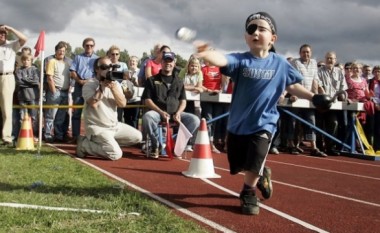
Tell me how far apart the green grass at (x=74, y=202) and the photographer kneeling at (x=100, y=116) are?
3.83 feet

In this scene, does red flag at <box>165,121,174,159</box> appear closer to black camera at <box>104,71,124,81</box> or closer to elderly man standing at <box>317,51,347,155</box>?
black camera at <box>104,71,124,81</box>

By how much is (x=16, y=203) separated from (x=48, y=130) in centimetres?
633

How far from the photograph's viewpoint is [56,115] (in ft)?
33.8

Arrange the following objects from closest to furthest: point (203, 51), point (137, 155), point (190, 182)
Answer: point (203, 51) < point (190, 182) < point (137, 155)

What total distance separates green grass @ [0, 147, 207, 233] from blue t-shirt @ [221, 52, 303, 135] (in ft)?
3.81

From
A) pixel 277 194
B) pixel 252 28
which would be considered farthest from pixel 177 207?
pixel 252 28

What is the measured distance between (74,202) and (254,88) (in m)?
1.99

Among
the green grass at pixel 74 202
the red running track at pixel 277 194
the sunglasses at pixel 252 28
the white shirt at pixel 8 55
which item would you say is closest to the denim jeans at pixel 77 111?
the red running track at pixel 277 194

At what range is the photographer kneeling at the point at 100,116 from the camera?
7457mm

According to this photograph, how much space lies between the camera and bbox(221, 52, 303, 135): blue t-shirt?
4.54 meters

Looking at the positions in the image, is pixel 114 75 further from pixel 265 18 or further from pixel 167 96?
pixel 265 18

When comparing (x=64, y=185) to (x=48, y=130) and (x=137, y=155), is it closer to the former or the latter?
(x=137, y=155)

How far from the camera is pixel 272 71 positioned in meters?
4.59

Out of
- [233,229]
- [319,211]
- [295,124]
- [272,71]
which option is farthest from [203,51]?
[295,124]
